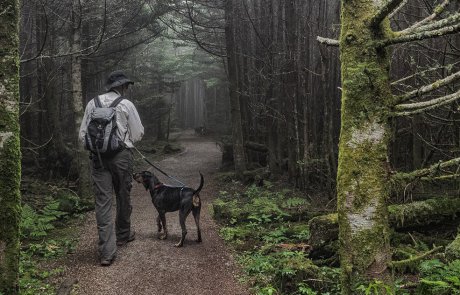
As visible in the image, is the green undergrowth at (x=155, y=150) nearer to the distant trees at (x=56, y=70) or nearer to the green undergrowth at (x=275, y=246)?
the distant trees at (x=56, y=70)

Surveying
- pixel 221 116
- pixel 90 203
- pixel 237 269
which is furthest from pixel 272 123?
pixel 221 116

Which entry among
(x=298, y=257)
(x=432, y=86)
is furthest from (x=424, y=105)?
(x=298, y=257)

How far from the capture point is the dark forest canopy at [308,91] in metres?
2.50

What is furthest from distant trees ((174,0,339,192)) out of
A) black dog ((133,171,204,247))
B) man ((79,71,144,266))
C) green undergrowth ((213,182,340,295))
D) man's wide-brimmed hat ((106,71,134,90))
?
man ((79,71,144,266))

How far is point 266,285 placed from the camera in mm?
5078

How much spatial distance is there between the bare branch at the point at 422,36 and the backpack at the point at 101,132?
175 inches

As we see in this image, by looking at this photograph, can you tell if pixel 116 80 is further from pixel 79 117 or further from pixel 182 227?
pixel 79 117

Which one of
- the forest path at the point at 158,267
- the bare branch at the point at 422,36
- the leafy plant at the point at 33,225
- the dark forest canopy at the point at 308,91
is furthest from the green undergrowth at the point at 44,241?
the bare branch at the point at 422,36

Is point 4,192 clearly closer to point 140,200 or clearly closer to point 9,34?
point 9,34

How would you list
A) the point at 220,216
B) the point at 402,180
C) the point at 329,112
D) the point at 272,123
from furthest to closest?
the point at 272,123 < the point at 329,112 < the point at 220,216 < the point at 402,180

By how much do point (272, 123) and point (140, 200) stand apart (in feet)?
17.4

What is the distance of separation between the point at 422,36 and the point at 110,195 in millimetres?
5044

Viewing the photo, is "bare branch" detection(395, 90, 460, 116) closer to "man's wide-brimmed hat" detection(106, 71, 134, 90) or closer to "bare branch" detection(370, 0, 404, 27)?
"bare branch" detection(370, 0, 404, 27)

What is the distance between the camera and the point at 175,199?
22.3 feet
